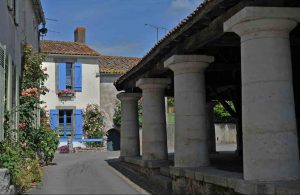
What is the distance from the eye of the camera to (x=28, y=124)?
585 inches

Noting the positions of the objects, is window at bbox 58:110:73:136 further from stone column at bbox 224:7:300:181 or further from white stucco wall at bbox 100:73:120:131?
stone column at bbox 224:7:300:181

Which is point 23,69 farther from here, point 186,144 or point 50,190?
point 186,144

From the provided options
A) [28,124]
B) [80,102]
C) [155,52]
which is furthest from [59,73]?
[155,52]

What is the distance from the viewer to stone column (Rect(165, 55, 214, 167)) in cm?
1062

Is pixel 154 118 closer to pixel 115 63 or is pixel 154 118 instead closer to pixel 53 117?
pixel 53 117

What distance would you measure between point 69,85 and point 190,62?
79.7 ft

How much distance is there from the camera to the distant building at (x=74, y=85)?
3294 centimetres

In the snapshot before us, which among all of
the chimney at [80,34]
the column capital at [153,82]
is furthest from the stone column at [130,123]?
the chimney at [80,34]

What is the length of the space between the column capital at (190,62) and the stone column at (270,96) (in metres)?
3.25

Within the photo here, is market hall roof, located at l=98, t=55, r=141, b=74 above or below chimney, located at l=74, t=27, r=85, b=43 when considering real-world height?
below

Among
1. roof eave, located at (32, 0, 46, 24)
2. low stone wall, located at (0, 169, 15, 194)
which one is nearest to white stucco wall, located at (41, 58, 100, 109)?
roof eave, located at (32, 0, 46, 24)

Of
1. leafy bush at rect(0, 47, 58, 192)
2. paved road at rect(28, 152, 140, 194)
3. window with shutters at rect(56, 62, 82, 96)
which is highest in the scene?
window with shutters at rect(56, 62, 82, 96)

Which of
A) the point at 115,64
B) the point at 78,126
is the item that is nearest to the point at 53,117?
the point at 78,126

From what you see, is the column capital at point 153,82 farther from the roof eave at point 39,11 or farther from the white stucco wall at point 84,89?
the white stucco wall at point 84,89
